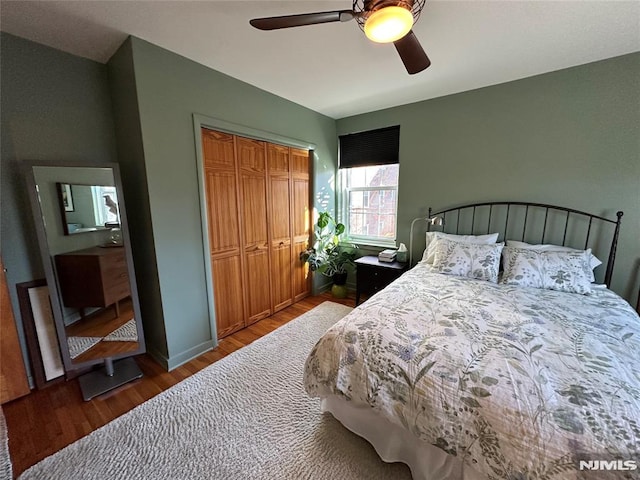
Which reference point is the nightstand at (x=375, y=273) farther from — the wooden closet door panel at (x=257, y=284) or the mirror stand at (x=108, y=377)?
the mirror stand at (x=108, y=377)

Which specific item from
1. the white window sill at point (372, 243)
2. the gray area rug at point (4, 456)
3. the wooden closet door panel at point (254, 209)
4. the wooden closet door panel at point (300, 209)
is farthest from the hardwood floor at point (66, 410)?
the white window sill at point (372, 243)

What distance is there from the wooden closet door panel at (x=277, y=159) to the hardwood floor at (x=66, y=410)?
205 cm

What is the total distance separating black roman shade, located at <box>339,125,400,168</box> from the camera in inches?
131

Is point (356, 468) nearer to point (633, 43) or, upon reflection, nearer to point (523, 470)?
point (523, 470)

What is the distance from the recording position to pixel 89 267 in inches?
75.6

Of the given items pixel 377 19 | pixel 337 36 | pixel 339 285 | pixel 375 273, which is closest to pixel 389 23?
pixel 377 19

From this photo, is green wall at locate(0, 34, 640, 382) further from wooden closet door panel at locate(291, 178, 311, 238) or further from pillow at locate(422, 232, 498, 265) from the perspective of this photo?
wooden closet door panel at locate(291, 178, 311, 238)

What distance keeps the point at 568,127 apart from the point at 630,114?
14.3 inches

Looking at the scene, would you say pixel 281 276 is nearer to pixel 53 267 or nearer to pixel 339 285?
pixel 339 285

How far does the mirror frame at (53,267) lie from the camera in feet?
5.51

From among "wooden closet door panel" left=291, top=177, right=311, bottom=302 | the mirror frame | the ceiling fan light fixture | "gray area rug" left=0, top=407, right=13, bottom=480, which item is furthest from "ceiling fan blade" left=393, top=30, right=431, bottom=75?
"gray area rug" left=0, top=407, right=13, bottom=480

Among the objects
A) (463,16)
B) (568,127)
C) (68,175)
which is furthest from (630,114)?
(68,175)

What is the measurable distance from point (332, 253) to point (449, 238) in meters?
1.56

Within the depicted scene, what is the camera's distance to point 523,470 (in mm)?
876
